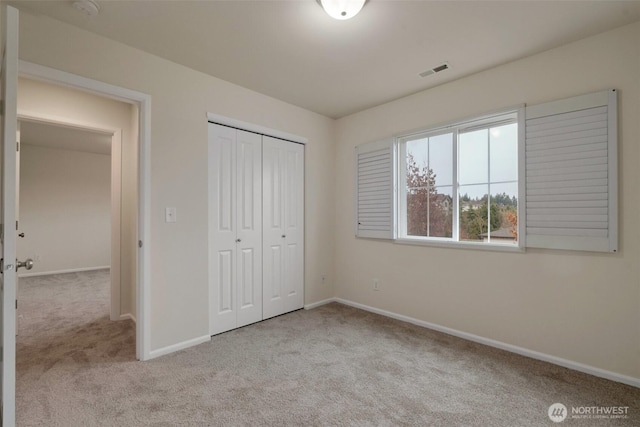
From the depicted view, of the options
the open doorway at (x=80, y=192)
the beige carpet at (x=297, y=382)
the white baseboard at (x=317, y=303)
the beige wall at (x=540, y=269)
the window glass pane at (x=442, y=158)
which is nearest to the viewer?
the beige carpet at (x=297, y=382)

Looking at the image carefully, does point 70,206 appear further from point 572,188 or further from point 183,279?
point 572,188

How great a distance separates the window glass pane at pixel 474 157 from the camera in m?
2.80

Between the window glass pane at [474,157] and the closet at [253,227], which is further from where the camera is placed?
the closet at [253,227]

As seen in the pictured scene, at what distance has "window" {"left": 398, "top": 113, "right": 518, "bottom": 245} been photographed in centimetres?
266

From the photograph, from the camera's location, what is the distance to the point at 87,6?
1.84m

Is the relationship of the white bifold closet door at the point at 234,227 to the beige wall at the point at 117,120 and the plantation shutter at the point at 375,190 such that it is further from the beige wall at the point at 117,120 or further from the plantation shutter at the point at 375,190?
the plantation shutter at the point at 375,190

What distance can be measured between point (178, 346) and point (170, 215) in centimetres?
115

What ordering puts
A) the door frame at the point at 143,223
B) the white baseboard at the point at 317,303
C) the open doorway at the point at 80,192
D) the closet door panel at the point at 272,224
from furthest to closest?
the white baseboard at the point at 317,303 → the closet door panel at the point at 272,224 → the open doorway at the point at 80,192 → the door frame at the point at 143,223

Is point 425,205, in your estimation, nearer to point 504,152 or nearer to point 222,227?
point 504,152

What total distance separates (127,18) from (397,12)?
5.99 ft

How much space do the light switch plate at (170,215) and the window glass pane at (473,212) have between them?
2729 mm

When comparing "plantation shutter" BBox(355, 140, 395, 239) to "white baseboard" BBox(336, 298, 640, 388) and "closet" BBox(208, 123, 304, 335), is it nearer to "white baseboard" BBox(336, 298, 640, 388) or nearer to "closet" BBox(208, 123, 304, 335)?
"closet" BBox(208, 123, 304, 335)

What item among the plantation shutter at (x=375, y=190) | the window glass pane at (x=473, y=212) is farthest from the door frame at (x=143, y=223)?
the window glass pane at (x=473, y=212)

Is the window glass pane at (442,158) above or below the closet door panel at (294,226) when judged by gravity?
above
